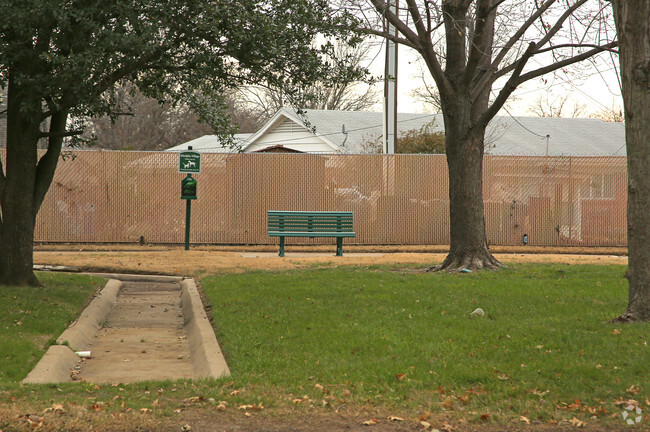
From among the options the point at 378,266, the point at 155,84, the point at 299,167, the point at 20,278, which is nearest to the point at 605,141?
the point at 299,167

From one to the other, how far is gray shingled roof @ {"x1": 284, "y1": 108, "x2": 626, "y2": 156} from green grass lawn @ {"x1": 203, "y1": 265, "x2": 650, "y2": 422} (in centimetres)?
1983

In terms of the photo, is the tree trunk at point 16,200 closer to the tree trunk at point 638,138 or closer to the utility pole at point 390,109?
the tree trunk at point 638,138

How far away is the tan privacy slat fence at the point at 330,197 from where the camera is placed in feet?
62.9

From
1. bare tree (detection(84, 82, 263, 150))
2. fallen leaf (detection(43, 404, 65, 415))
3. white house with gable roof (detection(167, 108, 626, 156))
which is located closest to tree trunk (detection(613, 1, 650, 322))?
fallen leaf (detection(43, 404, 65, 415))

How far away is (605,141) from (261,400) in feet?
100

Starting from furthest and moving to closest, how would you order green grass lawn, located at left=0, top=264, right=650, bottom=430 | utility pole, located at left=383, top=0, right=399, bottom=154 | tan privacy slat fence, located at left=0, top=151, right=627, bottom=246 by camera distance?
1. utility pole, located at left=383, top=0, right=399, bottom=154
2. tan privacy slat fence, located at left=0, top=151, right=627, bottom=246
3. green grass lawn, located at left=0, top=264, right=650, bottom=430

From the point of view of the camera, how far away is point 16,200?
10203mm

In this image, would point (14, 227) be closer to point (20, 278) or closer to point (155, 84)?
point (20, 278)

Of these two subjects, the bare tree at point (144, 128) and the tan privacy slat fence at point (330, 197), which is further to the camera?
the bare tree at point (144, 128)

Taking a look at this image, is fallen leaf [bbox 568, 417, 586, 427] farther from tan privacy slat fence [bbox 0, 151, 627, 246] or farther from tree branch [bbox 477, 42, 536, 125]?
tan privacy slat fence [bbox 0, 151, 627, 246]

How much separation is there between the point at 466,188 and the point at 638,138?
18.8 feet

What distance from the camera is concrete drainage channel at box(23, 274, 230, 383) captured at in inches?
254

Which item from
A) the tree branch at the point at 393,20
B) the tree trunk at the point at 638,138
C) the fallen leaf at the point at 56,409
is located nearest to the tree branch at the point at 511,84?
the tree branch at the point at 393,20

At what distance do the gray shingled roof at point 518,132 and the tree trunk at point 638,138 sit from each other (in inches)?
867
